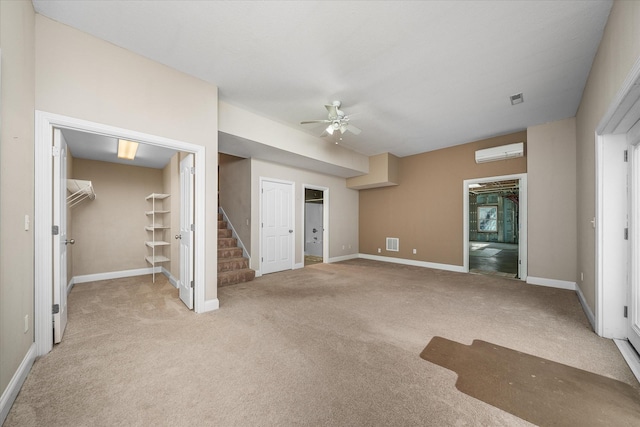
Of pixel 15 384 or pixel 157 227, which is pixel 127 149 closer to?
pixel 157 227

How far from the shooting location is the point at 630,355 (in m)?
2.11

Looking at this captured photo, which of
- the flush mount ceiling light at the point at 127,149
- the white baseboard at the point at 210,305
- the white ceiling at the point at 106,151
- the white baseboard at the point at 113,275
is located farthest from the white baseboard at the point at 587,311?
the white baseboard at the point at 113,275

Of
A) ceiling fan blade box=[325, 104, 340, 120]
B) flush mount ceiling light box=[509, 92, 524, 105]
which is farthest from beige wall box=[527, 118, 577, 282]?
ceiling fan blade box=[325, 104, 340, 120]

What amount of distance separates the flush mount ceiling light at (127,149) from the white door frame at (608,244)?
571 centimetres

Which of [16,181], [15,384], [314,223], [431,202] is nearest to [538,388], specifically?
[15,384]

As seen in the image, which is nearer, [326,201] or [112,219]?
[112,219]

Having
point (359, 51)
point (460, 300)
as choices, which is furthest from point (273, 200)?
point (460, 300)

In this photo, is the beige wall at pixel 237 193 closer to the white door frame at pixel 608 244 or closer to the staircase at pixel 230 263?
the staircase at pixel 230 263

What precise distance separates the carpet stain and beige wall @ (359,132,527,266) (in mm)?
3976

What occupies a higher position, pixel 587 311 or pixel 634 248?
pixel 634 248

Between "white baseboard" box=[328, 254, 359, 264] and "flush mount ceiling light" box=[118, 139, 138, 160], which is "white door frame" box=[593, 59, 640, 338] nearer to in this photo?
"white baseboard" box=[328, 254, 359, 264]

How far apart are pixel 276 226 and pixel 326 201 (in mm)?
1796

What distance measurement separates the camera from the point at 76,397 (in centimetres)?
163

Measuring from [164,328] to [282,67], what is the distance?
3.20 metres
